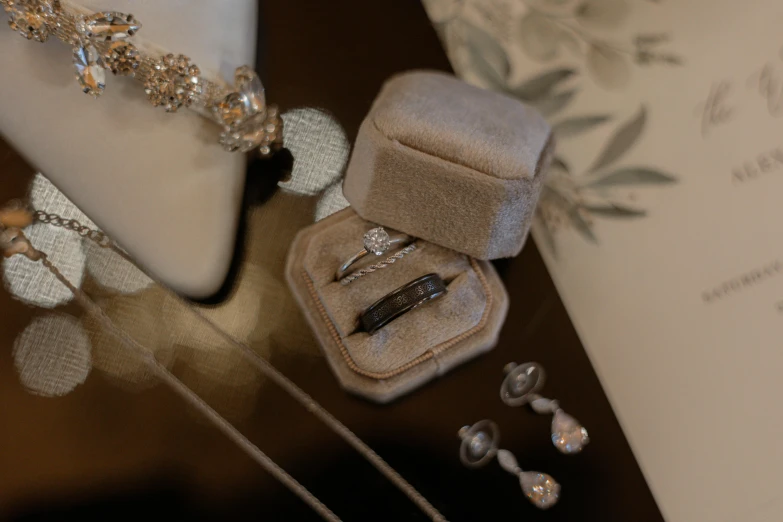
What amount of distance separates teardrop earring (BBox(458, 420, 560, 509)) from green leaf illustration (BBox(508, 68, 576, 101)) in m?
0.38

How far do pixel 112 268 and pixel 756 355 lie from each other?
68 centimetres

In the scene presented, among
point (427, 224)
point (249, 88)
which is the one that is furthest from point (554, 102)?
point (249, 88)

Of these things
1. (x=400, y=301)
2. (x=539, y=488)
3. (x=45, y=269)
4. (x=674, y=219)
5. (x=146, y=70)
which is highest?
(x=146, y=70)

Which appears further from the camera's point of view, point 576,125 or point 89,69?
point 576,125

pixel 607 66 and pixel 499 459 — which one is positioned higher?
pixel 607 66

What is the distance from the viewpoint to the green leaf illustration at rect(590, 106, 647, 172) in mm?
634

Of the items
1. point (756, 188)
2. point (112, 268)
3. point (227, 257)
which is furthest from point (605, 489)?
point (112, 268)

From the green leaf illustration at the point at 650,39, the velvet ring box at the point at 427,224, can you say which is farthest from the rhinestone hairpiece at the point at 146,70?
the green leaf illustration at the point at 650,39

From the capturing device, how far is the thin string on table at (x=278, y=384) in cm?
56

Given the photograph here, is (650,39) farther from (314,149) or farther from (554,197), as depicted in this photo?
(314,149)

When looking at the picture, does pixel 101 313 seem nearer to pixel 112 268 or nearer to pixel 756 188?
pixel 112 268

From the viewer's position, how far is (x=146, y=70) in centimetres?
55

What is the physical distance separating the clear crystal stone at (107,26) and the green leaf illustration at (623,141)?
1.65ft

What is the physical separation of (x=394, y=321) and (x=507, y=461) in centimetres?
19
